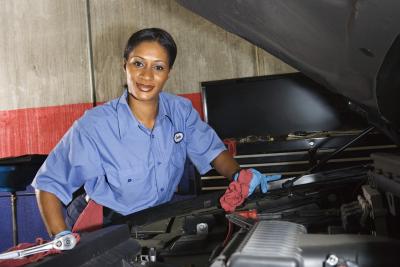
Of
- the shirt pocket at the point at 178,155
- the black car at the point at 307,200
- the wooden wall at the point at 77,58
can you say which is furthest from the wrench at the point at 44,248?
the wooden wall at the point at 77,58

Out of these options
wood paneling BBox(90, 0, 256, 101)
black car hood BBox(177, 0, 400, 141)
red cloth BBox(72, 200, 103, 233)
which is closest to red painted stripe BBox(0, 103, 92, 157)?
wood paneling BBox(90, 0, 256, 101)

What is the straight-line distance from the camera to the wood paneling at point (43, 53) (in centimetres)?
389

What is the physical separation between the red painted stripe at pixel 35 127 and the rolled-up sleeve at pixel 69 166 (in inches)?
92.3

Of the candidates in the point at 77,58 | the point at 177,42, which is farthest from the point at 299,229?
the point at 77,58

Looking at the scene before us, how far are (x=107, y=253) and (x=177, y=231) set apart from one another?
1.46 feet

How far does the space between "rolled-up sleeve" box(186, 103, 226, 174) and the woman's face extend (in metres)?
0.28

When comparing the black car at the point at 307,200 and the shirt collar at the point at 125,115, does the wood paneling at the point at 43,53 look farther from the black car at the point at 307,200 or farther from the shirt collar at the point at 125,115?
the black car at the point at 307,200

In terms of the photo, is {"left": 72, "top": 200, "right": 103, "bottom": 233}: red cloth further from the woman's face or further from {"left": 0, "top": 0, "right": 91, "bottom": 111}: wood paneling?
{"left": 0, "top": 0, "right": 91, "bottom": 111}: wood paneling

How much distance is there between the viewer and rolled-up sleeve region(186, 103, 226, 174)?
6.12 ft

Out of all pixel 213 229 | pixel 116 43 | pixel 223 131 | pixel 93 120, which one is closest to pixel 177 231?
pixel 213 229

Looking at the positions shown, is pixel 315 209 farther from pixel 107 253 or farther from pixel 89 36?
pixel 89 36

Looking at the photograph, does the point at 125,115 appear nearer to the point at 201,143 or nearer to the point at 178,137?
the point at 178,137

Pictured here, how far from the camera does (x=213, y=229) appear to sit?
129 centimetres

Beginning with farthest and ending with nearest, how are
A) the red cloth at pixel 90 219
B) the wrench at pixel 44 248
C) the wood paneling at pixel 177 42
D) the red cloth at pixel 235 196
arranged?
the wood paneling at pixel 177 42
the red cloth at pixel 90 219
the red cloth at pixel 235 196
the wrench at pixel 44 248
